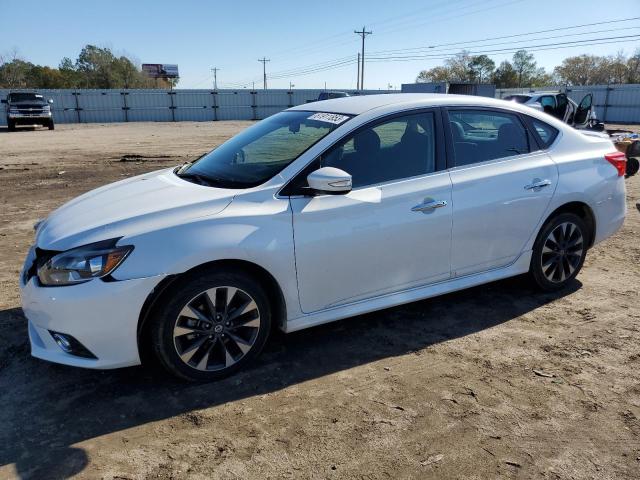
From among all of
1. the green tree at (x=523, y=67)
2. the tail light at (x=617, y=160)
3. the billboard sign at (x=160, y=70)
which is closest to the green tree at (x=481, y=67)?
the green tree at (x=523, y=67)

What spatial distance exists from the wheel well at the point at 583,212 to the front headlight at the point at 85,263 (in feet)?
11.5

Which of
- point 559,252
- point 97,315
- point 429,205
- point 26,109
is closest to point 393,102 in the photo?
point 429,205

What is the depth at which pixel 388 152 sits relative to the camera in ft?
12.1

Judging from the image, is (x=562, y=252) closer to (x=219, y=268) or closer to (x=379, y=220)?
(x=379, y=220)

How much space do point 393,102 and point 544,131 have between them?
4.93 feet

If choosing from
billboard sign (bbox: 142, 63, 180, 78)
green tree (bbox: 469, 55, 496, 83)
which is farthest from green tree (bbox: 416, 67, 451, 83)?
billboard sign (bbox: 142, 63, 180, 78)

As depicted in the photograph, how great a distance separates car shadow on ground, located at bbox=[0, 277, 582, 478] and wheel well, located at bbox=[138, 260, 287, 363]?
280 mm

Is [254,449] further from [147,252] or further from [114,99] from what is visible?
[114,99]

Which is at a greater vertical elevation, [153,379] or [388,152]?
[388,152]

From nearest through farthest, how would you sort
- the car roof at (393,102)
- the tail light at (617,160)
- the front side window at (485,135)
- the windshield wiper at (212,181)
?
the windshield wiper at (212,181) < the car roof at (393,102) < the front side window at (485,135) < the tail light at (617,160)

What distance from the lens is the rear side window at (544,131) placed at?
4.32 m

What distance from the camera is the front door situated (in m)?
3.28

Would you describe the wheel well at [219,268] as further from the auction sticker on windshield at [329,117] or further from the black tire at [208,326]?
the auction sticker on windshield at [329,117]

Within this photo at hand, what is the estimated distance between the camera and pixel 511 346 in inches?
143
